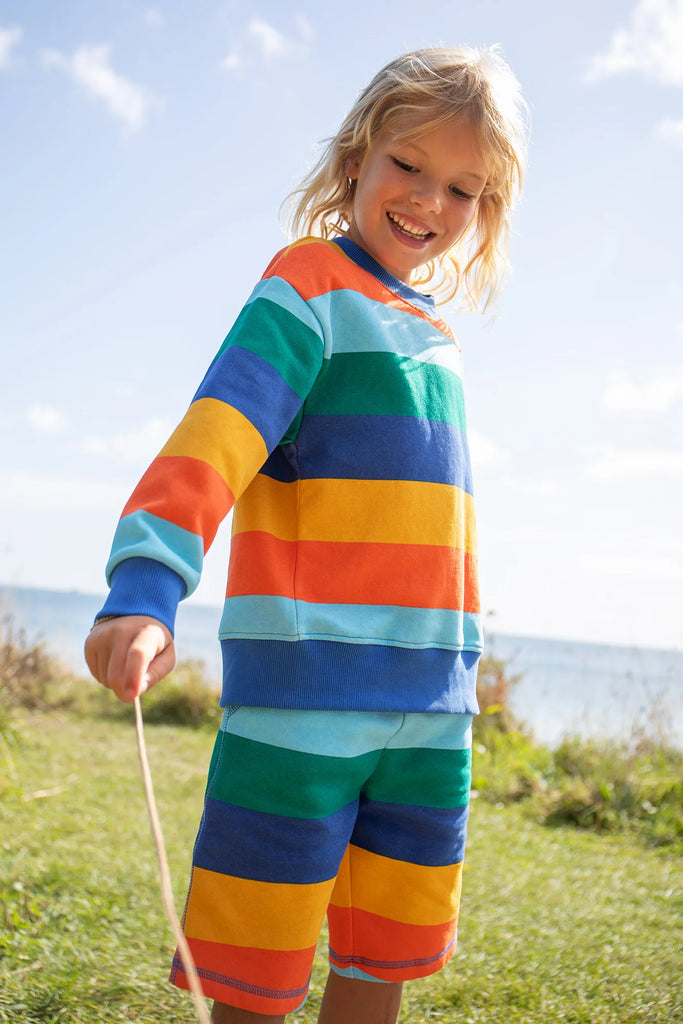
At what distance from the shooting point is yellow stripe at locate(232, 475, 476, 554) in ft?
4.12

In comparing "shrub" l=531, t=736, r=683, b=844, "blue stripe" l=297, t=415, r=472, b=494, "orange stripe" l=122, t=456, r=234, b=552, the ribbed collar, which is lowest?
"shrub" l=531, t=736, r=683, b=844

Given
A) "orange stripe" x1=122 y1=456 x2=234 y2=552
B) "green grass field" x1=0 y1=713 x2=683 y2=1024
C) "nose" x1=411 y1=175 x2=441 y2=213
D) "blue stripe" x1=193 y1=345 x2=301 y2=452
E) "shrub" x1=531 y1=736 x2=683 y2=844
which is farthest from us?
"shrub" x1=531 y1=736 x2=683 y2=844

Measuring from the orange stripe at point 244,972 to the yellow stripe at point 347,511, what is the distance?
601mm

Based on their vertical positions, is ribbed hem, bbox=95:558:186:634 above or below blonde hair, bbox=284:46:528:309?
below

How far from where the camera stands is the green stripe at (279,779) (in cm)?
117

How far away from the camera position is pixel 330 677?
119cm

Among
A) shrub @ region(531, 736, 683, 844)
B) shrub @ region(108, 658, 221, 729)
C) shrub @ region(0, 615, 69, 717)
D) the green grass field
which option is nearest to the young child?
the green grass field

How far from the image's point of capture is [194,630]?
45.3 m

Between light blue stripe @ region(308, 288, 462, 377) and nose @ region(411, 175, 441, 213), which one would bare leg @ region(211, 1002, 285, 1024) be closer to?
light blue stripe @ region(308, 288, 462, 377)

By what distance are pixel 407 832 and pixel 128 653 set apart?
648 mm

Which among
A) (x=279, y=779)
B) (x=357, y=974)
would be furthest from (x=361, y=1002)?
(x=279, y=779)

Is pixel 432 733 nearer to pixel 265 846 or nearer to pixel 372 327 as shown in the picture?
pixel 265 846

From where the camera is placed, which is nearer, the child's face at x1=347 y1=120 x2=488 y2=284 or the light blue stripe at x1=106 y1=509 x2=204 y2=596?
the light blue stripe at x1=106 y1=509 x2=204 y2=596

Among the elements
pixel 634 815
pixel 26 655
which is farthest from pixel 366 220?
pixel 26 655
